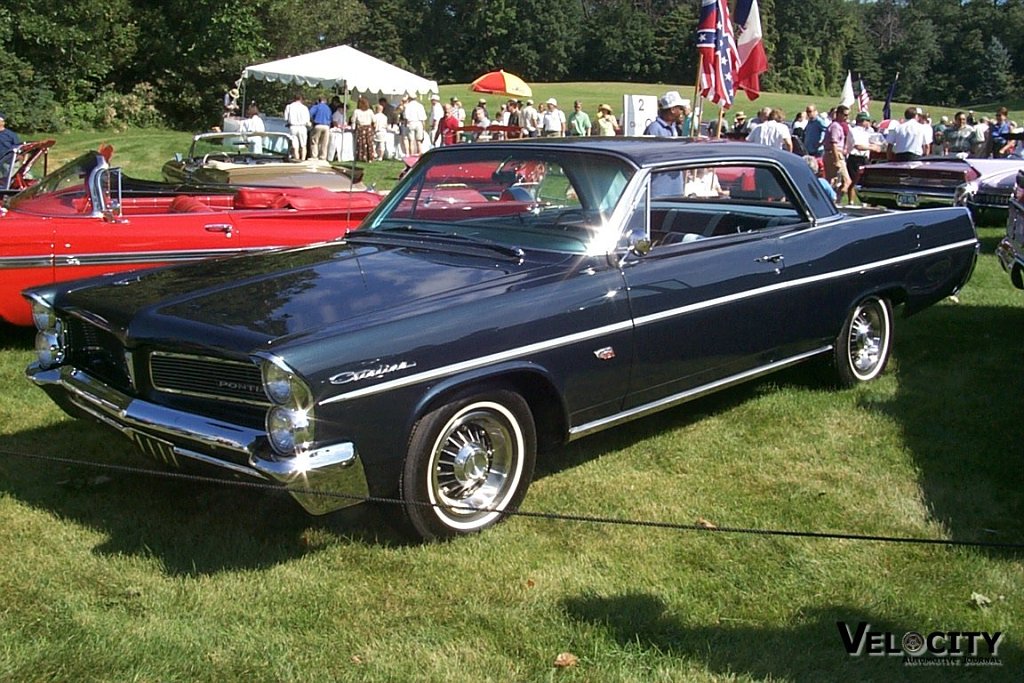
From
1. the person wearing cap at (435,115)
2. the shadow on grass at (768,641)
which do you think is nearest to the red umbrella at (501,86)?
the person wearing cap at (435,115)

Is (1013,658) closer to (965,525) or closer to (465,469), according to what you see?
(965,525)

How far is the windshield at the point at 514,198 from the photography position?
184 inches

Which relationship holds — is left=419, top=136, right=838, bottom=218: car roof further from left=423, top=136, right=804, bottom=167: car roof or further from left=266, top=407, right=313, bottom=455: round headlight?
left=266, top=407, right=313, bottom=455: round headlight

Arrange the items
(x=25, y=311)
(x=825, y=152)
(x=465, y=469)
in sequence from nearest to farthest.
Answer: (x=465, y=469), (x=25, y=311), (x=825, y=152)

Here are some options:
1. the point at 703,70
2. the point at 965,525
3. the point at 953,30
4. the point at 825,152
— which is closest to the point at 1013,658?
the point at 965,525

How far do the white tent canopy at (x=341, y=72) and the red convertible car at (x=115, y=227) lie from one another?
39.3 ft

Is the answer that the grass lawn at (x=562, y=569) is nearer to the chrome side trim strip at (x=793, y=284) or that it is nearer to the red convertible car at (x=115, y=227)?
the chrome side trim strip at (x=793, y=284)

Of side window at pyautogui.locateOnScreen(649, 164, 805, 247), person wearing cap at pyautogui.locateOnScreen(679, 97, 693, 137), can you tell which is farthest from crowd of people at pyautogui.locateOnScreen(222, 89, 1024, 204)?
side window at pyautogui.locateOnScreen(649, 164, 805, 247)

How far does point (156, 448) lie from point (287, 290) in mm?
809

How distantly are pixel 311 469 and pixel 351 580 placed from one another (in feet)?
1.70

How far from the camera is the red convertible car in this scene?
655cm

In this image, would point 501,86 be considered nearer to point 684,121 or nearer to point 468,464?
point 684,121

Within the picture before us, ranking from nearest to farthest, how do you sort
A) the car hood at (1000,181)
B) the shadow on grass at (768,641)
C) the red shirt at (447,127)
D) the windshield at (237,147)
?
1. the shadow on grass at (768,641)
2. the windshield at (237,147)
3. the car hood at (1000,181)
4. the red shirt at (447,127)

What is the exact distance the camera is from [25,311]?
21.6ft
